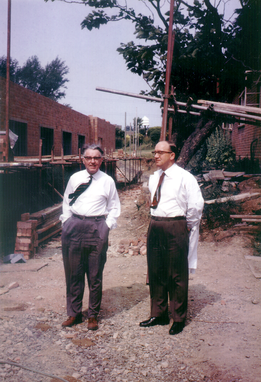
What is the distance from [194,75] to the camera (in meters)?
7.82

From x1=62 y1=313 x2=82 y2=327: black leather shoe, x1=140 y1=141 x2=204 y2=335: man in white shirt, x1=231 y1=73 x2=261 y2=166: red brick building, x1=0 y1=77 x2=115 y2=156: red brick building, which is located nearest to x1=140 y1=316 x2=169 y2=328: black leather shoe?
x1=140 y1=141 x2=204 y2=335: man in white shirt

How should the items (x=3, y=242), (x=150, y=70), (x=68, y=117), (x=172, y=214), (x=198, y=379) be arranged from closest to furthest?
(x=198, y=379) < (x=172, y=214) < (x=3, y=242) < (x=150, y=70) < (x=68, y=117)

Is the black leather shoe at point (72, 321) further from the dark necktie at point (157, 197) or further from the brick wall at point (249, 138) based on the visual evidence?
the brick wall at point (249, 138)

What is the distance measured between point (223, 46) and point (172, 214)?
569 cm

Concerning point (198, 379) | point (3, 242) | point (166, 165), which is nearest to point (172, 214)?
point (166, 165)

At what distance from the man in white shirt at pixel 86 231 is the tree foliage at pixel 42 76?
26890 mm

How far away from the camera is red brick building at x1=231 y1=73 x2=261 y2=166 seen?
33.3ft

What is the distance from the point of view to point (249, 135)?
11.4 m

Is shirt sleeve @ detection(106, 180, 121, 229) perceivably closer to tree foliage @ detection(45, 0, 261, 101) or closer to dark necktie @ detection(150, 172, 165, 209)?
dark necktie @ detection(150, 172, 165, 209)

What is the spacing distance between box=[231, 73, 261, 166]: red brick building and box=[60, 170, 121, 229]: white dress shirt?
260 inches

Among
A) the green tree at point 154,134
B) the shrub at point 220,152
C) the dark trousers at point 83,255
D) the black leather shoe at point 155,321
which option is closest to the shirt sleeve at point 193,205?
the dark trousers at point 83,255

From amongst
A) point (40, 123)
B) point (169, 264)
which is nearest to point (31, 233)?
point (169, 264)

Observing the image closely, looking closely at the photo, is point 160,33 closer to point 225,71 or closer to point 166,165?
point 225,71

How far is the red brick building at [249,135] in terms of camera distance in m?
10.1
